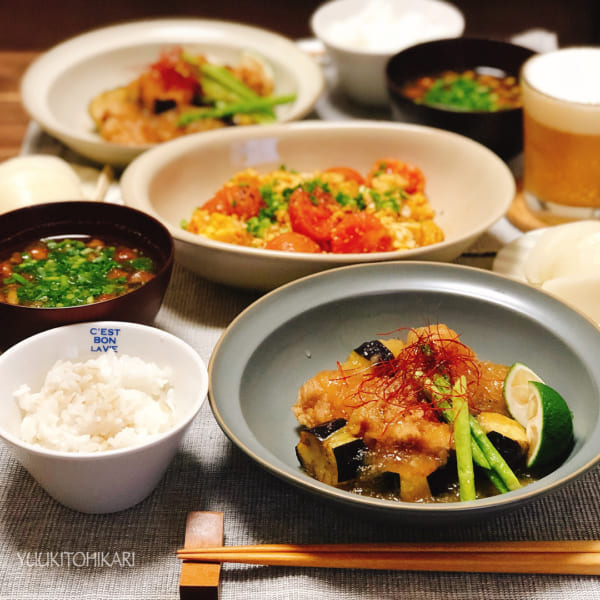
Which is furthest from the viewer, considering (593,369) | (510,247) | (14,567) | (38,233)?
(510,247)

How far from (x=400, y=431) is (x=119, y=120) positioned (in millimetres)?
2130

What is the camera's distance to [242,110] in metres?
3.13

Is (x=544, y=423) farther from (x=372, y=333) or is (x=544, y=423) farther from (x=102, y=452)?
(x=102, y=452)

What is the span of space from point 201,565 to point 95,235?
1.06m

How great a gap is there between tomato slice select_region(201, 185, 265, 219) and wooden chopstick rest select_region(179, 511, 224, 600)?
3.83 feet

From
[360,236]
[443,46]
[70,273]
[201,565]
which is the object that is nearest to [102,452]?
[201,565]

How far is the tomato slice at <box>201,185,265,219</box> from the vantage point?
2.40 m

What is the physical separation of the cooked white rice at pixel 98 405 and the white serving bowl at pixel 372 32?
2.12 m

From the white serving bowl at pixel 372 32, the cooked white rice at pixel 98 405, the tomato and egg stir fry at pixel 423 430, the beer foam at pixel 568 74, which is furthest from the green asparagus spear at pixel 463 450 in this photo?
the white serving bowl at pixel 372 32

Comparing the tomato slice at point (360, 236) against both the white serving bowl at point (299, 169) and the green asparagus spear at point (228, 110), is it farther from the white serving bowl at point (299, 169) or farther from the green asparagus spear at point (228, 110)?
the green asparagus spear at point (228, 110)

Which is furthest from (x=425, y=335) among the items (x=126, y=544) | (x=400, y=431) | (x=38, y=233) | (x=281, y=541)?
(x=38, y=233)

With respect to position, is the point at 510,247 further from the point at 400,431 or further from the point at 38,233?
the point at 38,233

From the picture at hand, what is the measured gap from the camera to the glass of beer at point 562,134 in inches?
94.7

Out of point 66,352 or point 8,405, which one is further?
point 66,352
